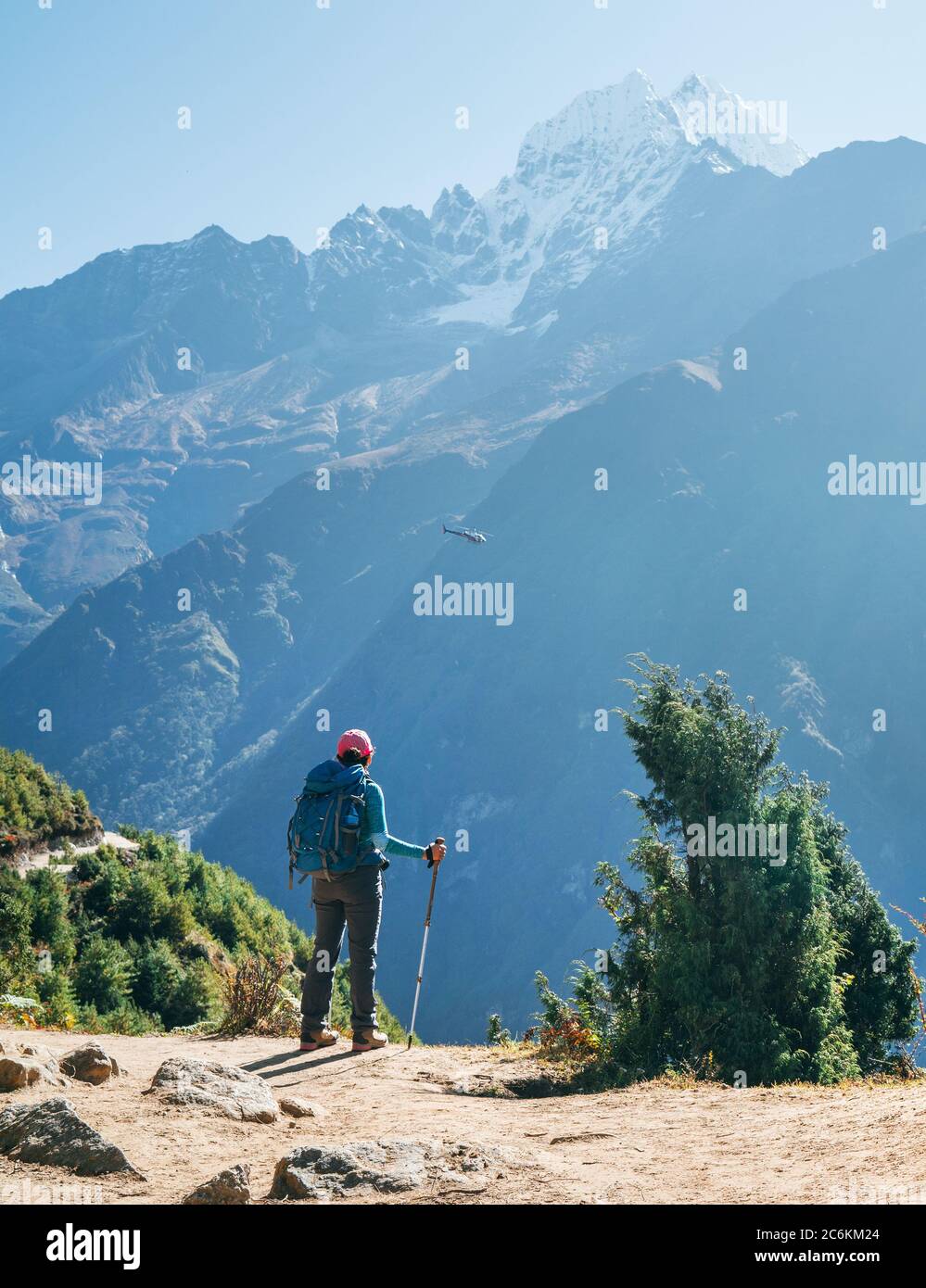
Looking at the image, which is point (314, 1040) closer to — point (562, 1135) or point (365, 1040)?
point (365, 1040)

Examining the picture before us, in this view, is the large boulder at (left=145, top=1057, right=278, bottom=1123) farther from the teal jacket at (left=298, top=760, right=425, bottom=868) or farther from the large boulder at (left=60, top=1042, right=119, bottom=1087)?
the teal jacket at (left=298, top=760, right=425, bottom=868)

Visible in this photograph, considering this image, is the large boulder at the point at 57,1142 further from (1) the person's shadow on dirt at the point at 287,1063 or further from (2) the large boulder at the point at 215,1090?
(1) the person's shadow on dirt at the point at 287,1063

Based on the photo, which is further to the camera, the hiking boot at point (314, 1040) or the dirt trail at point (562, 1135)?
the hiking boot at point (314, 1040)

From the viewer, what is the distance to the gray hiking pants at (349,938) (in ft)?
32.8

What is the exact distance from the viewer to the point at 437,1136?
6.53 metres

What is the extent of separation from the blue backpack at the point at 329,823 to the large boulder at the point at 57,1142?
159 inches

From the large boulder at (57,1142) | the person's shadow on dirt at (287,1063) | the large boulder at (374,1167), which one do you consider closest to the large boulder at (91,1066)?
the person's shadow on dirt at (287,1063)

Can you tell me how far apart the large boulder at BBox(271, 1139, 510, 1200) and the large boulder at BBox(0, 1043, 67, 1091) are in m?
2.54

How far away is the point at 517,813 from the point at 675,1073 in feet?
602

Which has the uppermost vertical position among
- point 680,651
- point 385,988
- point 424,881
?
point 680,651

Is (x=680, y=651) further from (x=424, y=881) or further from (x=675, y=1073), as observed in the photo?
(x=675, y=1073)
